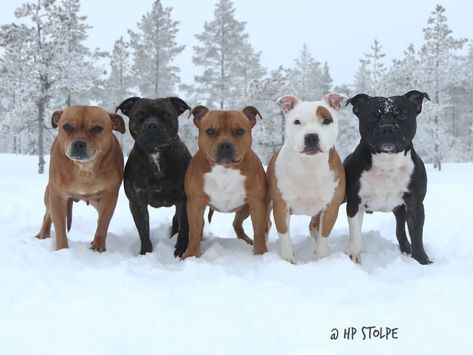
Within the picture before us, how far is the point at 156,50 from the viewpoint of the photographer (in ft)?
94.5

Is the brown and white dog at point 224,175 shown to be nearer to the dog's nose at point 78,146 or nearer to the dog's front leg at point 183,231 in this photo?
the dog's front leg at point 183,231

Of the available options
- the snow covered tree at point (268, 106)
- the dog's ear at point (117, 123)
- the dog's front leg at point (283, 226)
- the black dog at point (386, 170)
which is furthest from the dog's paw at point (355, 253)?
the snow covered tree at point (268, 106)

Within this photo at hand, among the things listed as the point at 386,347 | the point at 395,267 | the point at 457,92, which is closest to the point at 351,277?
the point at 395,267

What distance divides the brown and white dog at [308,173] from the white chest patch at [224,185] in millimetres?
365

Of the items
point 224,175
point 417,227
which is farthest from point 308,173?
point 417,227

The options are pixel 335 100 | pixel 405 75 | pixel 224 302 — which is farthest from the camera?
pixel 405 75

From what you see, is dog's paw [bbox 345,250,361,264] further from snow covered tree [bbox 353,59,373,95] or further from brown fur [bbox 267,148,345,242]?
snow covered tree [bbox 353,59,373,95]

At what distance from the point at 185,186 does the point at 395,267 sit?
231 cm

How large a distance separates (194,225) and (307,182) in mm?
1300

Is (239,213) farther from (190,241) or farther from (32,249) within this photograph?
(32,249)

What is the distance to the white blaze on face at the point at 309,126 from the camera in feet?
14.2

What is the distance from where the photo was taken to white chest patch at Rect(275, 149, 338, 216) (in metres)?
4.57

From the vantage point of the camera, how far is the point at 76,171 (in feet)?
15.6

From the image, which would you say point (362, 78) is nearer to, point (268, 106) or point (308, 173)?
point (268, 106)
